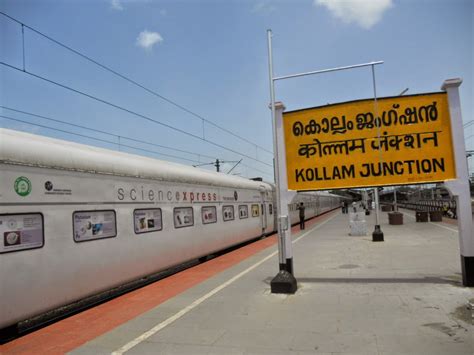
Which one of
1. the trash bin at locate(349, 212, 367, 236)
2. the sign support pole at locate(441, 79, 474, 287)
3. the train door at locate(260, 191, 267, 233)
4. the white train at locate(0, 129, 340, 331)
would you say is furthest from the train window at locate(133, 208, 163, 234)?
the trash bin at locate(349, 212, 367, 236)

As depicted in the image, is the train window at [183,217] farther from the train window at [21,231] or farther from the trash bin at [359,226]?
the trash bin at [359,226]

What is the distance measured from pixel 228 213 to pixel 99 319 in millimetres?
8185

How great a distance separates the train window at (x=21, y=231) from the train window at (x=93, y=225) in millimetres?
750

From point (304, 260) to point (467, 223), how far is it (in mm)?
4831

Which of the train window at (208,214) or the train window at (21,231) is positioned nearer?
the train window at (21,231)

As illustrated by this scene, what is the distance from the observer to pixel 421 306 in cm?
624

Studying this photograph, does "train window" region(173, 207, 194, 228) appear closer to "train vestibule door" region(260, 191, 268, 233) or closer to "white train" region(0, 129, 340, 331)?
"white train" region(0, 129, 340, 331)

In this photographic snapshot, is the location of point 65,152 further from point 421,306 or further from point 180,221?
point 421,306

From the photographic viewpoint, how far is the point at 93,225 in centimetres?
720

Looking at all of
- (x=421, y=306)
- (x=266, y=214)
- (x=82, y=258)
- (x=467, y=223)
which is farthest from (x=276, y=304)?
(x=266, y=214)

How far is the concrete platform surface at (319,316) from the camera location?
486 cm

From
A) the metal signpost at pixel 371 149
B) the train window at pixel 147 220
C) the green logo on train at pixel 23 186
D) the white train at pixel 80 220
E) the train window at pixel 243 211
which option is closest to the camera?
the white train at pixel 80 220

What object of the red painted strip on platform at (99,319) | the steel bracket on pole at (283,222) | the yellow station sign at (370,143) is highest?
the yellow station sign at (370,143)

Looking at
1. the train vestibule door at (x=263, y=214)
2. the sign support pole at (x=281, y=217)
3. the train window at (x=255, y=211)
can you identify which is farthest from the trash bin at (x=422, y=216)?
the sign support pole at (x=281, y=217)
